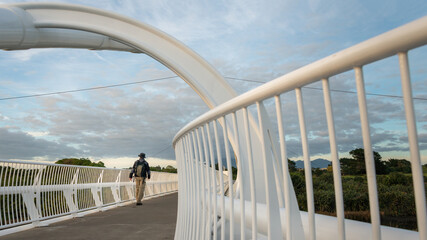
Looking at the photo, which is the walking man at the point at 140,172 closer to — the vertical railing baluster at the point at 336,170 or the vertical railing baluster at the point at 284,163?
the vertical railing baluster at the point at 284,163

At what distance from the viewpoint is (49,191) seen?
884 centimetres

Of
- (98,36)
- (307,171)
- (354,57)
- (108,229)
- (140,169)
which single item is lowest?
(108,229)

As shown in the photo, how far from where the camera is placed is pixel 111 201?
13703mm

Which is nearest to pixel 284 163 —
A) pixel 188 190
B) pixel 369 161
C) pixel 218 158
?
pixel 369 161

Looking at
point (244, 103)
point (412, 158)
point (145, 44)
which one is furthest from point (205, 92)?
point (412, 158)

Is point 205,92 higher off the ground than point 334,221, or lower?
higher

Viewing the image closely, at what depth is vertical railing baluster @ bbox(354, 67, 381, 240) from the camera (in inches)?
39.5

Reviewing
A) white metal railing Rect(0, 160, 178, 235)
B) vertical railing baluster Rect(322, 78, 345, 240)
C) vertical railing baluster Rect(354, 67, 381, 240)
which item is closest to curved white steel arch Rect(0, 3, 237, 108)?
white metal railing Rect(0, 160, 178, 235)

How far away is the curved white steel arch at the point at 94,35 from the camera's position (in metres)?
9.74

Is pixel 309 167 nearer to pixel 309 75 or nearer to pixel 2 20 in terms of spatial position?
pixel 309 75

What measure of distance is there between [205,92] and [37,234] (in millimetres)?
4930

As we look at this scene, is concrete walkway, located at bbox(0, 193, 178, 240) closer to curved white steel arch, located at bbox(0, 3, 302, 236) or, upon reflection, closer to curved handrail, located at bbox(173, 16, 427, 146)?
curved white steel arch, located at bbox(0, 3, 302, 236)

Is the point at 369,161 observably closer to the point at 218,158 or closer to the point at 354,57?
the point at 354,57

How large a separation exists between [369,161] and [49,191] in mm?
9216
